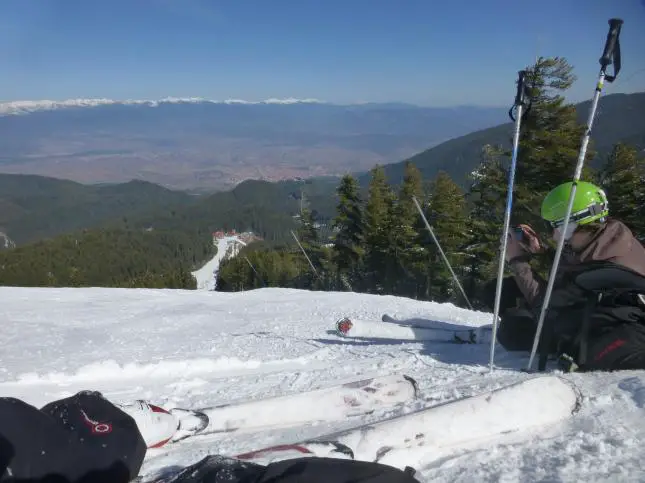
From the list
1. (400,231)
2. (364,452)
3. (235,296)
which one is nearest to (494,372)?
(364,452)

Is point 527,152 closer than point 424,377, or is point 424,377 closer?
point 424,377

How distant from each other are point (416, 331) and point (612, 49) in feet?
14.9

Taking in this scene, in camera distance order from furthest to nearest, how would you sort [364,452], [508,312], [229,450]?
[508,312]
[229,450]
[364,452]

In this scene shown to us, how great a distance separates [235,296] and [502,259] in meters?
10.7

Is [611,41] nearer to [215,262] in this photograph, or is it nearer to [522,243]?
[522,243]

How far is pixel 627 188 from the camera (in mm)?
22547

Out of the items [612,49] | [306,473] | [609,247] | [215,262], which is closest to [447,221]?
[609,247]

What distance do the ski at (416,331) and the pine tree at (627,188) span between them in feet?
62.0

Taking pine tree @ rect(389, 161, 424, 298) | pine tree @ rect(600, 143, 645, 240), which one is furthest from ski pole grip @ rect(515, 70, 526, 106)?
pine tree @ rect(389, 161, 424, 298)

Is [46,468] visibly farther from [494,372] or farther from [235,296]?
[235,296]

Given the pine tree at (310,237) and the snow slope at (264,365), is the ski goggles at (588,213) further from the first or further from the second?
the pine tree at (310,237)

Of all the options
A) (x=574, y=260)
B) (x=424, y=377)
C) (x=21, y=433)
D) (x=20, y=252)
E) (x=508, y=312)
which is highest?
(x=574, y=260)

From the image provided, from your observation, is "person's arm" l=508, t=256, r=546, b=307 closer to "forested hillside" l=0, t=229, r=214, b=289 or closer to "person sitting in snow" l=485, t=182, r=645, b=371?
"person sitting in snow" l=485, t=182, r=645, b=371

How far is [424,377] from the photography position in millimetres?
5148
